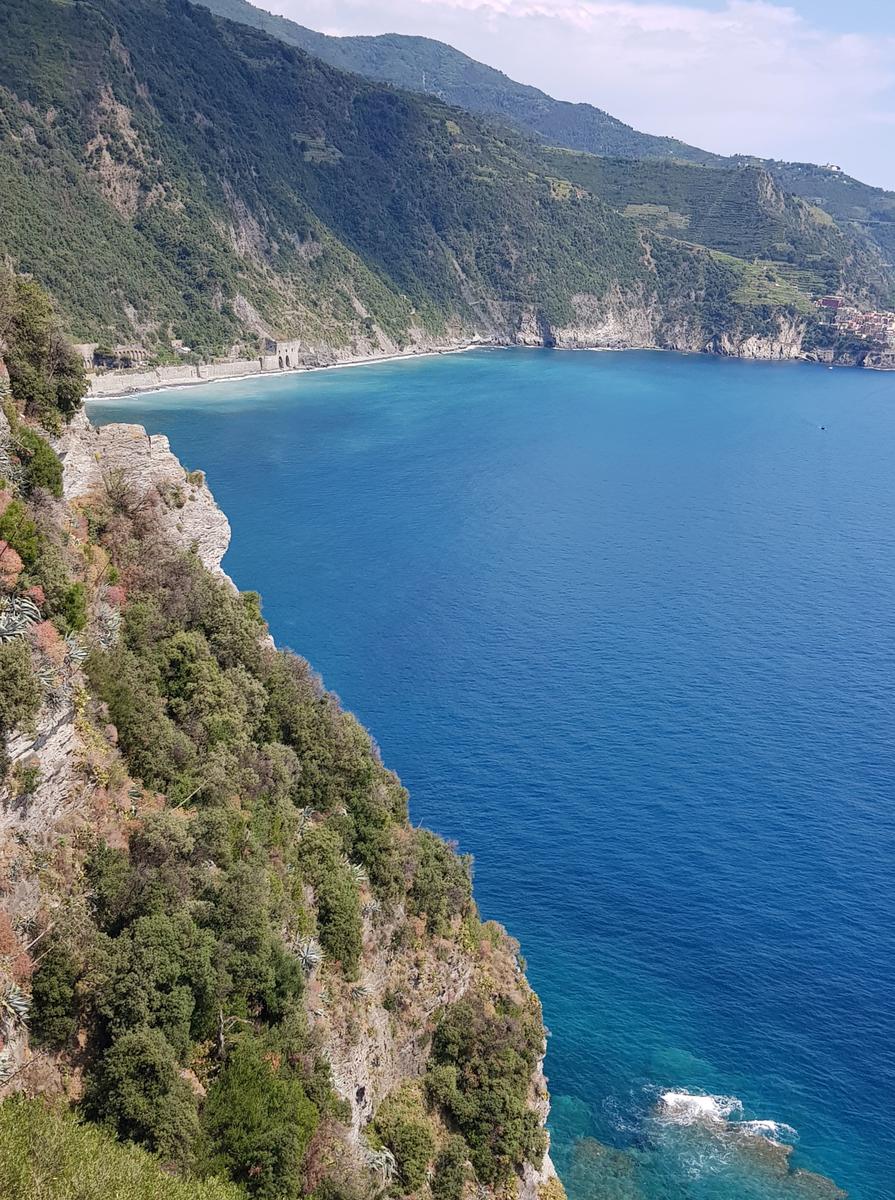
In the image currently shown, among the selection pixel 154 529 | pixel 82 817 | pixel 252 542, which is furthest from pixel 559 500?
pixel 82 817

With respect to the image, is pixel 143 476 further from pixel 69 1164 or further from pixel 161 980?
pixel 69 1164

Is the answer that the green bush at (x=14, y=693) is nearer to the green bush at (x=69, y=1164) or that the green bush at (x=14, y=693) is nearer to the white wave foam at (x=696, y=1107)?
the green bush at (x=69, y=1164)

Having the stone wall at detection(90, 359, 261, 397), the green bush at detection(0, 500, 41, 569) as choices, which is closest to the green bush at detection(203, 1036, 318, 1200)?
the green bush at detection(0, 500, 41, 569)

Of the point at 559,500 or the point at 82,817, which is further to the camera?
the point at 559,500

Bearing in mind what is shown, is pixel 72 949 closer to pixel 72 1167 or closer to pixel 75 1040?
pixel 75 1040

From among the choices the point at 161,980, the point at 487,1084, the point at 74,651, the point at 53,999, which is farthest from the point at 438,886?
the point at 53,999

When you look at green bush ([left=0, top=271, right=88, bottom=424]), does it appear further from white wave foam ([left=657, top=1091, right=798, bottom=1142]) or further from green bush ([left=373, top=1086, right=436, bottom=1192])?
white wave foam ([left=657, top=1091, right=798, bottom=1142])
